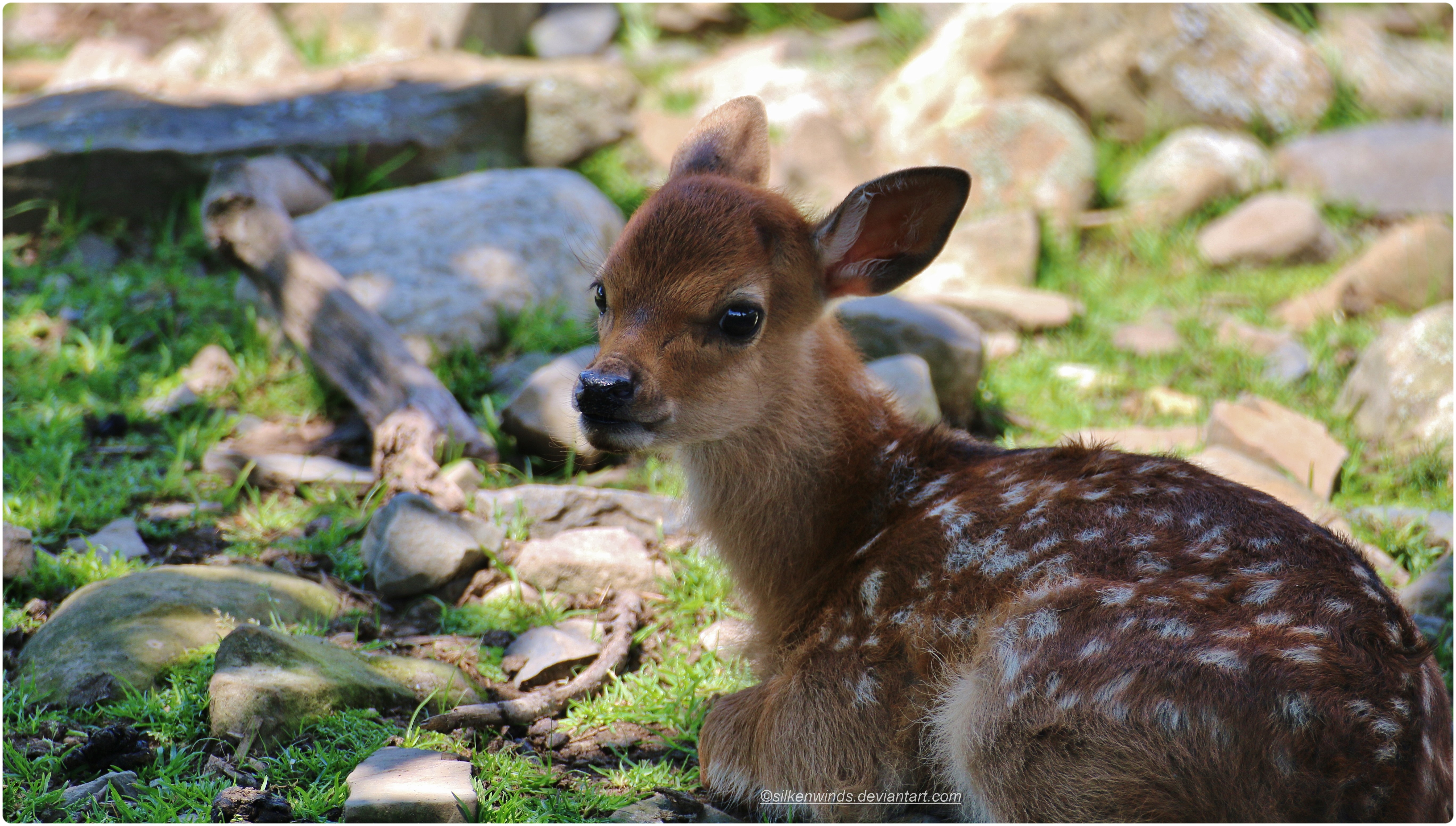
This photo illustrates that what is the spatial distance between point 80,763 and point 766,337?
2.37 m

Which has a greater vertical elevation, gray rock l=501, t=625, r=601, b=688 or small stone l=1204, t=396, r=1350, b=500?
gray rock l=501, t=625, r=601, b=688

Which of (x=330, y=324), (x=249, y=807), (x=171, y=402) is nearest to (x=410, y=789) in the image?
(x=249, y=807)

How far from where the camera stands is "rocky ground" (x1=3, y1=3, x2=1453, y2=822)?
11.4ft

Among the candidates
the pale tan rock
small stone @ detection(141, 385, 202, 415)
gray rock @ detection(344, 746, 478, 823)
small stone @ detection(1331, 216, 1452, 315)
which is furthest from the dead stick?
small stone @ detection(1331, 216, 1452, 315)

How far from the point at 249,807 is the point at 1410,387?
211 inches

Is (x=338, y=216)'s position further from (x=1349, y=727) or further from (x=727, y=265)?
(x=1349, y=727)

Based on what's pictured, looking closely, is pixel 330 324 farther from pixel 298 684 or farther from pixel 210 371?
pixel 298 684

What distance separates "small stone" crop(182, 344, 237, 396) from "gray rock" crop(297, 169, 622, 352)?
72 centimetres

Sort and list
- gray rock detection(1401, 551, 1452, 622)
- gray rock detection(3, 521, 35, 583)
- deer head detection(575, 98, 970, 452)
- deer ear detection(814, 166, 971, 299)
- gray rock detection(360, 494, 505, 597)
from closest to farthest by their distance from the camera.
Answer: deer head detection(575, 98, 970, 452), deer ear detection(814, 166, 971, 299), gray rock detection(3, 521, 35, 583), gray rock detection(1401, 551, 1452, 622), gray rock detection(360, 494, 505, 597)

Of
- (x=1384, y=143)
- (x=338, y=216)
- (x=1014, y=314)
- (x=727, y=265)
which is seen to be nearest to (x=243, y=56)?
(x=338, y=216)

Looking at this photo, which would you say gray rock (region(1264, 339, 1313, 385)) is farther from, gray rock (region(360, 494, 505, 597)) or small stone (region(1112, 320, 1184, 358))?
gray rock (region(360, 494, 505, 597))

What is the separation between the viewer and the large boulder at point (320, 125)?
6758 mm

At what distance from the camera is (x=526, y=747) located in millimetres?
3490

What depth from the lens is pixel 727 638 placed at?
4.07 meters
